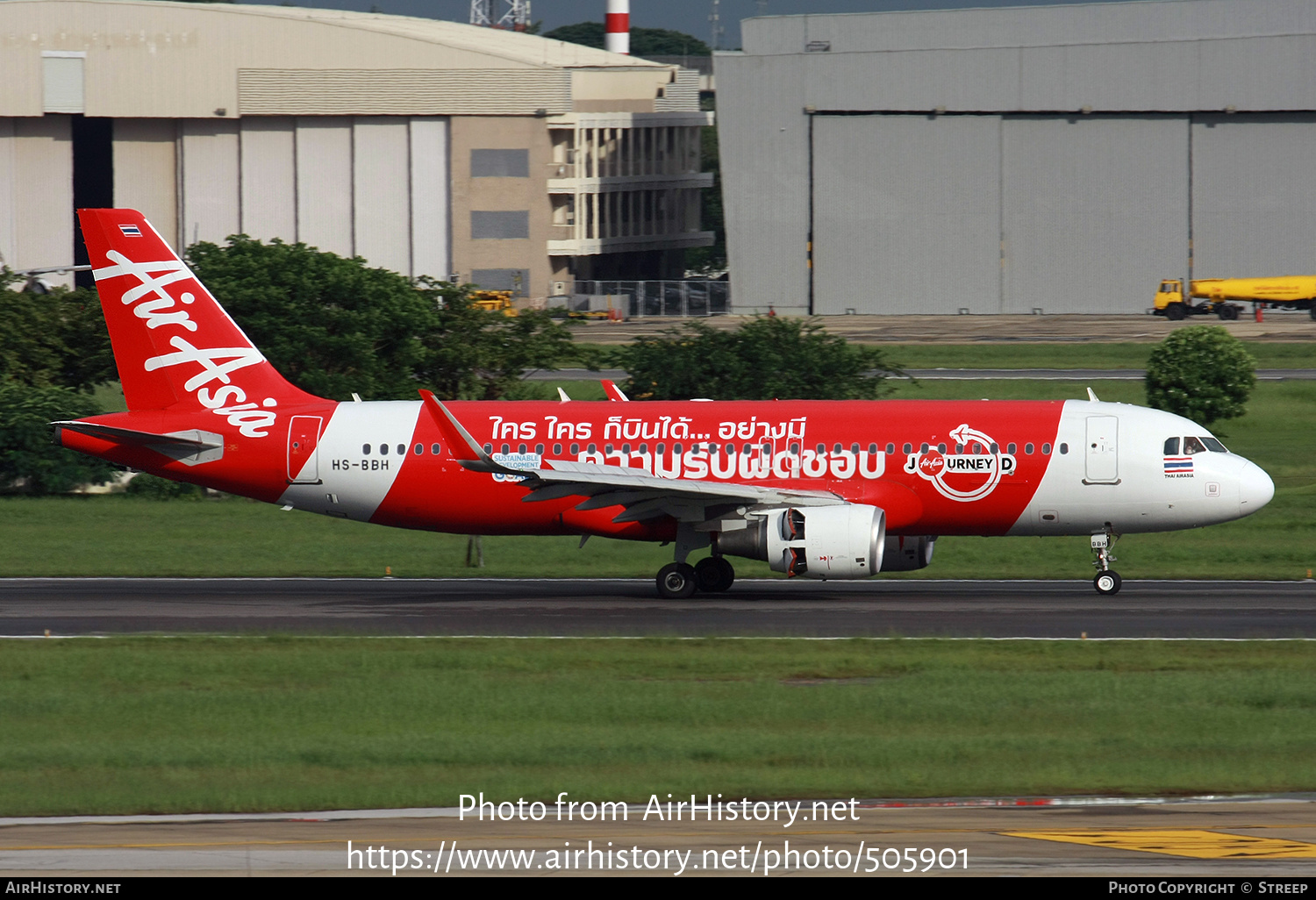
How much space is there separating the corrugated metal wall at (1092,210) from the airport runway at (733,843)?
10604cm

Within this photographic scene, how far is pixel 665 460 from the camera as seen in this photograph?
111ft

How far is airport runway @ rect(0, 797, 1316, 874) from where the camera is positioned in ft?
44.0

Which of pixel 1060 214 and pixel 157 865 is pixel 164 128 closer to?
pixel 1060 214

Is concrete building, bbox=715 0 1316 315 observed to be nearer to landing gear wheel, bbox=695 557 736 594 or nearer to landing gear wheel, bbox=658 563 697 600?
landing gear wheel, bbox=695 557 736 594

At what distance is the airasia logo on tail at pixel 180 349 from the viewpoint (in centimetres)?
3538

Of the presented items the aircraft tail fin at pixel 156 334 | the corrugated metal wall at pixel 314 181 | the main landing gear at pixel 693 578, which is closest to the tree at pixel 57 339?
the aircraft tail fin at pixel 156 334

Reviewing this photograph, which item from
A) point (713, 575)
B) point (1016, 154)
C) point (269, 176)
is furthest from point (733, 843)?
point (269, 176)

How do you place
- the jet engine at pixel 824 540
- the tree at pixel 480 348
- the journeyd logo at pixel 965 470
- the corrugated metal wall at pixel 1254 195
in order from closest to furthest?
the jet engine at pixel 824 540 < the journeyd logo at pixel 965 470 < the tree at pixel 480 348 < the corrugated metal wall at pixel 1254 195

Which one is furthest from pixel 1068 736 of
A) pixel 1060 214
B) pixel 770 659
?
pixel 1060 214

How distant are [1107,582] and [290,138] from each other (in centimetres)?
10072

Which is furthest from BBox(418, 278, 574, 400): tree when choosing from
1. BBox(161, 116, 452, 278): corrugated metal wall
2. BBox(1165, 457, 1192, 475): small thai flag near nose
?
BBox(161, 116, 452, 278): corrugated metal wall

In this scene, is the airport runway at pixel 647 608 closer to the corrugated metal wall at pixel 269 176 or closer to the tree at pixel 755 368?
the tree at pixel 755 368

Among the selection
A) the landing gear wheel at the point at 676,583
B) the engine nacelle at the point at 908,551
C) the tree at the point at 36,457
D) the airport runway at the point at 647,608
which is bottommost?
the airport runway at the point at 647,608

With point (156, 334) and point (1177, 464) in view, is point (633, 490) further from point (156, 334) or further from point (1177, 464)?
point (156, 334)
